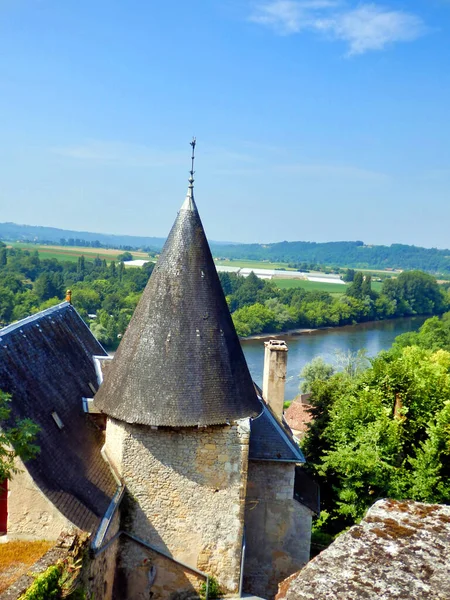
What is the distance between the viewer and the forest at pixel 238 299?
72188 mm

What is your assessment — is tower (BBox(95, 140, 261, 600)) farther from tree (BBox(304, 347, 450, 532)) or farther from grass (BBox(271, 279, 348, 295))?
grass (BBox(271, 279, 348, 295))

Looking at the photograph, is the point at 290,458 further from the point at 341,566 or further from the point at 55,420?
the point at 341,566

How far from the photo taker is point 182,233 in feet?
38.7

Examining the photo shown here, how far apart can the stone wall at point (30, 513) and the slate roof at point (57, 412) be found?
0.12 metres

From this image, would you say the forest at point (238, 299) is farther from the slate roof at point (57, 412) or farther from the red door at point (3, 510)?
the red door at point (3, 510)

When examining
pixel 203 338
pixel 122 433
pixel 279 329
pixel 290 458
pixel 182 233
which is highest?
pixel 182 233

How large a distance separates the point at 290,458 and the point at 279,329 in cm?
6492

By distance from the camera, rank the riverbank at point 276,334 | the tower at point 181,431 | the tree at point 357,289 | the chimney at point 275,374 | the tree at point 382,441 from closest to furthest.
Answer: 1. the tower at point 181,431
2. the chimney at point 275,374
3. the tree at point 382,441
4. the riverbank at point 276,334
5. the tree at point 357,289

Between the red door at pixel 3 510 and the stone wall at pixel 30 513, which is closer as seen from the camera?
the stone wall at pixel 30 513

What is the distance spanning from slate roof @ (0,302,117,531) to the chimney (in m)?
5.11

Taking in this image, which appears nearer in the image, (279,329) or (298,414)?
(298,414)

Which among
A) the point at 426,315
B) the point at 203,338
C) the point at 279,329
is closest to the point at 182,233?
the point at 203,338

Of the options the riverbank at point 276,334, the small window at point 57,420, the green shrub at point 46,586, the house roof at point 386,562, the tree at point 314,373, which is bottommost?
the riverbank at point 276,334

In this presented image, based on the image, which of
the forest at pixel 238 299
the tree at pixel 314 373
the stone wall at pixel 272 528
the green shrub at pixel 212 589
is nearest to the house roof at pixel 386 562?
the green shrub at pixel 212 589
